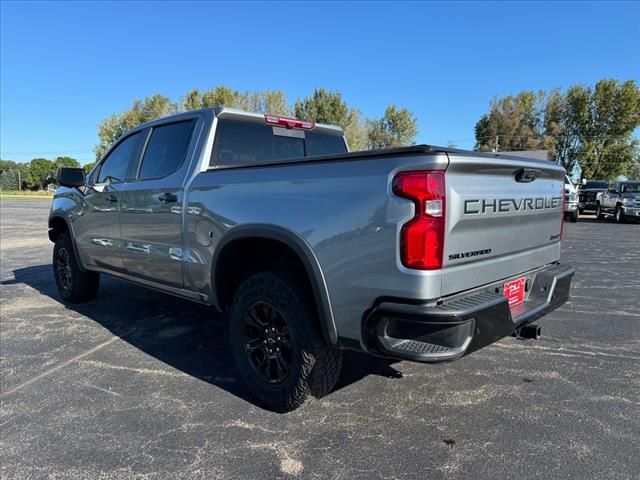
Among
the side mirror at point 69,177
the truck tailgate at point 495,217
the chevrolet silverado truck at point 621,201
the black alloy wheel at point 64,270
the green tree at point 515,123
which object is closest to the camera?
the truck tailgate at point 495,217

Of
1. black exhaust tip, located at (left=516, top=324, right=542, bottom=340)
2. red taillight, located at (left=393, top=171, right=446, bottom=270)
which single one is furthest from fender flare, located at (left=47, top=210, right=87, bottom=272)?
black exhaust tip, located at (left=516, top=324, right=542, bottom=340)

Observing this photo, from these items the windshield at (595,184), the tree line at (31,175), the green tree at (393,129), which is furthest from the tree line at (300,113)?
the tree line at (31,175)

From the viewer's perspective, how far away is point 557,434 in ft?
9.05

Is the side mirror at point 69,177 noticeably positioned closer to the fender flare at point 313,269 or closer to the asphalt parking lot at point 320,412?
the asphalt parking lot at point 320,412

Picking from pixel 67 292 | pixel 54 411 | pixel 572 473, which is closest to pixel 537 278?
pixel 572 473

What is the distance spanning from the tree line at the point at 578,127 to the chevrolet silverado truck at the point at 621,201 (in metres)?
23.6

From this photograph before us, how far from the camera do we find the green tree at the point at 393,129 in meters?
43.7

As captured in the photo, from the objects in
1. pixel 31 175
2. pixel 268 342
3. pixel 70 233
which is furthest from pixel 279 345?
pixel 31 175

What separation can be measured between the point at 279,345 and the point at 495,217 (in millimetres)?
1558

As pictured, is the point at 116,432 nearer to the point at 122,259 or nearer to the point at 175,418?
the point at 175,418

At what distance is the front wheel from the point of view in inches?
111

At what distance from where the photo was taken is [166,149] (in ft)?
13.7

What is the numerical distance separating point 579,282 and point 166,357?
598cm

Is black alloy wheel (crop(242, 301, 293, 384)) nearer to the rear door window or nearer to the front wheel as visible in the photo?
the front wheel
